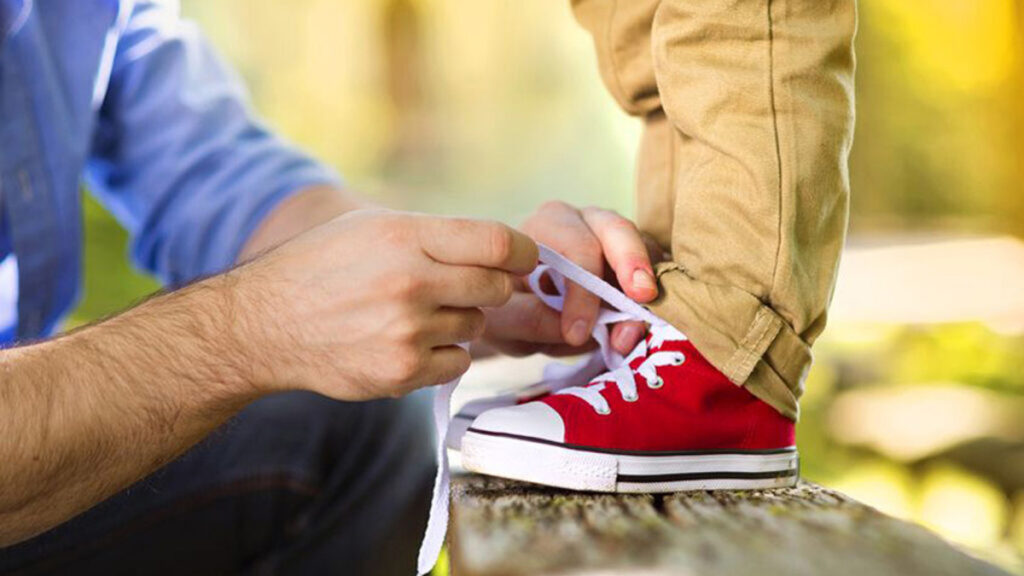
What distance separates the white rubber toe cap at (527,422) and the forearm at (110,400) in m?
0.19

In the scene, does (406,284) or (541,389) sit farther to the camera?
(541,389)

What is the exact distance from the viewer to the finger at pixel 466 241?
29.4 inches

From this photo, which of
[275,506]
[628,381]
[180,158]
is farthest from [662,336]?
[180,158]

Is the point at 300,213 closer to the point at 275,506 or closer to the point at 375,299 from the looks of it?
the point at 275,506

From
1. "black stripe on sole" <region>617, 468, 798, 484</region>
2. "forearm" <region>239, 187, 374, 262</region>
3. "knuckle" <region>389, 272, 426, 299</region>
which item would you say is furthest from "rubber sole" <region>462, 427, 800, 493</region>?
"forearm" <region>239, 187, 374, 262</region>

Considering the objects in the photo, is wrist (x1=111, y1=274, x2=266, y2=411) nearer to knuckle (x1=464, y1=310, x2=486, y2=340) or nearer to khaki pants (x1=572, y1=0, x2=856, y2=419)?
knuckle (x1=464, y1=310, x2=486, y2=340)

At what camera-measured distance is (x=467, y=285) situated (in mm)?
761

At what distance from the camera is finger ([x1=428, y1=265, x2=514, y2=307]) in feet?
2.48

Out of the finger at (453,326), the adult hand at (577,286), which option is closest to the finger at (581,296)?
the adult hand at (577,286)

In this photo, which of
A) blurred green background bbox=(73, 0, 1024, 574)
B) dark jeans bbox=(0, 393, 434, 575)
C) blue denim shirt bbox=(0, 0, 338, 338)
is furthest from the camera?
blurred green background bbox=(73, 0, 1024, 574)

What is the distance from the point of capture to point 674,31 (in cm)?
84

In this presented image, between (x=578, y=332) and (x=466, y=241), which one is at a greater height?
(x=466, y=241)

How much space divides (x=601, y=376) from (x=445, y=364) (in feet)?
0.45

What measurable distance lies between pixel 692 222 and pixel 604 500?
233mm
